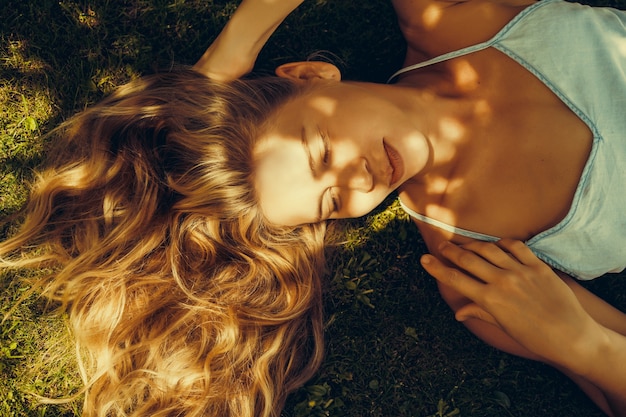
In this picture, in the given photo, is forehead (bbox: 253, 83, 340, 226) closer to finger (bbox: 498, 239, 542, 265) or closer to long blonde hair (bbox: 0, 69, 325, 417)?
long blonde hair (bbox: 0, 69, 325, 417)

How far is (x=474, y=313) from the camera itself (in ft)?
→ 11.5

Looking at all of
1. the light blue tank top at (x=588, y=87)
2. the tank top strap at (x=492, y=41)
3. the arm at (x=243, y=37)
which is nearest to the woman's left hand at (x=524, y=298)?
the light blue tank top at (x=588, y=87)

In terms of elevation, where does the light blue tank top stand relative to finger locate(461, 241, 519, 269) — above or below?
above

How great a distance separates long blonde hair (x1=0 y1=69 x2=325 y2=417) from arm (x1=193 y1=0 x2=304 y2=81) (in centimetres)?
10

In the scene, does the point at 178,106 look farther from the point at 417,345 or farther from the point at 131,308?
the point at 417,345

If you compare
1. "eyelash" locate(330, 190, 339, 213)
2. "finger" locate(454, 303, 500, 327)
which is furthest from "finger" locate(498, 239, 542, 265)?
"eyelash" locate(330, 190, 339, 213)

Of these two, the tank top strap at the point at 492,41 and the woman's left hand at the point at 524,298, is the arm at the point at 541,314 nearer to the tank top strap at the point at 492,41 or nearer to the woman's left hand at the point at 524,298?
the woman's left hand at the point at 524,298

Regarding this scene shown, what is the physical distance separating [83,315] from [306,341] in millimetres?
1512

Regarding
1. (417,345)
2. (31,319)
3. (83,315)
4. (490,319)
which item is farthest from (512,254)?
(31,319)

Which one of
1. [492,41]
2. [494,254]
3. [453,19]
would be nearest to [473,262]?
[494,254]

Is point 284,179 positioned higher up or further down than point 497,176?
higher up

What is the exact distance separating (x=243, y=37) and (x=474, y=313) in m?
2.27

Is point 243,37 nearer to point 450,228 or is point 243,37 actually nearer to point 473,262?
point 450,228

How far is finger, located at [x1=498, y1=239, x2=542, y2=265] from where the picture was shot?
340 cm
